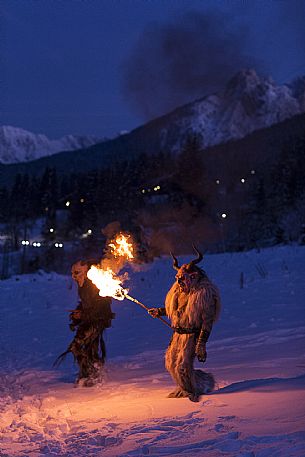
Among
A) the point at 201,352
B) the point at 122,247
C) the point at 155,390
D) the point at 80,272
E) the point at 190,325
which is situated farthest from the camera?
the point at 80,272

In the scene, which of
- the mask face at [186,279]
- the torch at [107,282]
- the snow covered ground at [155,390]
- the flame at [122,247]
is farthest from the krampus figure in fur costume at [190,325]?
→ the flame at [122,247]

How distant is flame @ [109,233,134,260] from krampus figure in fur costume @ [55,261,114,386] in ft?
1.60

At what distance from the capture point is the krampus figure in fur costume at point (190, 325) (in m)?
5.68

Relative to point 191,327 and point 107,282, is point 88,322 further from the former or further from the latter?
point 191,327

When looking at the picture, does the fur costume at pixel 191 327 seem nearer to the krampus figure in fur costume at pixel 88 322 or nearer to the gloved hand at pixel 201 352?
the gloved hand at pixel 201 352

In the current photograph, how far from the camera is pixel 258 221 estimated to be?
154ft

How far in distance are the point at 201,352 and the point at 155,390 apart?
4.01 ft

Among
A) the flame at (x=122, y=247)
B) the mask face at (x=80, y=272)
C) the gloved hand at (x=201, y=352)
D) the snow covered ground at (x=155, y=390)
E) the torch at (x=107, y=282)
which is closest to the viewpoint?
the snow covered ground at (x=155, y=390)

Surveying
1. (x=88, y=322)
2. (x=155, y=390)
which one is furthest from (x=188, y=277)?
(x=88, y=322)

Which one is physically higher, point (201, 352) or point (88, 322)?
point (88, 322)

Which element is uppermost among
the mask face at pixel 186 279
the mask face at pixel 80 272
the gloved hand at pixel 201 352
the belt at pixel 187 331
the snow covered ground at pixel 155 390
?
the mask face at pixel 80 272

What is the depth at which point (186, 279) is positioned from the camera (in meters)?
5.81

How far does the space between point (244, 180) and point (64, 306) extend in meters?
53.5

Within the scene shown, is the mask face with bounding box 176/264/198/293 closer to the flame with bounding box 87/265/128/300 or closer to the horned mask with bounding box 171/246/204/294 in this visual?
the horned mask with bounding box 171/246/204/294
